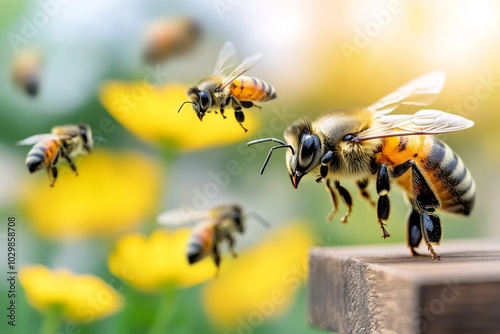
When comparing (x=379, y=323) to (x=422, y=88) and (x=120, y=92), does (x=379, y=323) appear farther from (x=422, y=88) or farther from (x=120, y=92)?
(x=120, y=92)

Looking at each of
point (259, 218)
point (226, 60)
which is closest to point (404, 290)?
point (226, 60)

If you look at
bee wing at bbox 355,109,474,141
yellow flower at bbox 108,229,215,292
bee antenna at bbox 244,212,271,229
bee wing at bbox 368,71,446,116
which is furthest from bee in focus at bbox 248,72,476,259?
bee antenna at bbox 244,212,271,229

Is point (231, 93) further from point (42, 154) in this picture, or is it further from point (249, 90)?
point (42, 154)

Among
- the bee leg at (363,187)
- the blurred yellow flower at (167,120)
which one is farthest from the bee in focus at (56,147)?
the bee leg at (363,187)

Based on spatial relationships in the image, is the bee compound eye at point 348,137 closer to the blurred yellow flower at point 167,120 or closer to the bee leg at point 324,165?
the bee leg at point 324,165

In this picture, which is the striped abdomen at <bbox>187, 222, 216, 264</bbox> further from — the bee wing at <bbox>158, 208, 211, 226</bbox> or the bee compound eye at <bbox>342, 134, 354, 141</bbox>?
the bee compound eye at <bbox>342, 134, 354, 141</bbox>
